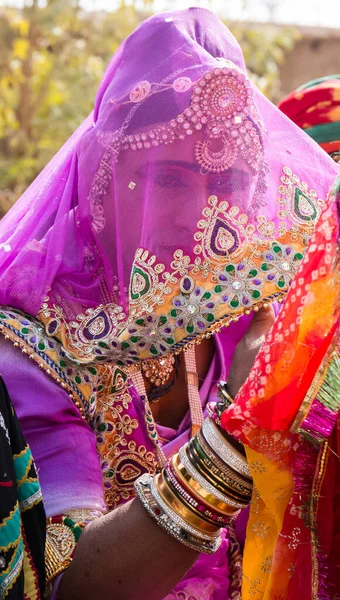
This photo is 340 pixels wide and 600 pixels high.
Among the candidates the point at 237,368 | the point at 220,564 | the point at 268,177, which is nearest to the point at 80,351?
the point at 237,368

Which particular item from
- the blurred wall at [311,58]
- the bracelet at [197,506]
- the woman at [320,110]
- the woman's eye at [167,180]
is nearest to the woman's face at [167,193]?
the woman's eye at [167,180]

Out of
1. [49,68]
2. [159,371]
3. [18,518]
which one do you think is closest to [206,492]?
[18,518]

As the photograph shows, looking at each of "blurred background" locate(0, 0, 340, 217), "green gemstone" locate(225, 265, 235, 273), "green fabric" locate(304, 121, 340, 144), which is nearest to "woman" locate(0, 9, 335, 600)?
"green gemstone" locate(225, 265, 235, 273)

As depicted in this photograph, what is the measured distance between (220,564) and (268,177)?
2.75ft

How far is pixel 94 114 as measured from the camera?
1.75 meters

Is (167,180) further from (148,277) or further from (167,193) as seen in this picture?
(148,277)

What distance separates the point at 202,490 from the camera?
1431mm

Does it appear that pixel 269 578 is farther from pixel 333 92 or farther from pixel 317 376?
pixel 333 92

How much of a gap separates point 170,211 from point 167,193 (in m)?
0.04

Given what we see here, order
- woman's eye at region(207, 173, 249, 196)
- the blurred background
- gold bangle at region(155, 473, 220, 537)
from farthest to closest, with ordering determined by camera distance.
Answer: the blurred background → woman's eye at region(207, 173, 249, 196) → gold bangle at region(155, 473, 220, 537)

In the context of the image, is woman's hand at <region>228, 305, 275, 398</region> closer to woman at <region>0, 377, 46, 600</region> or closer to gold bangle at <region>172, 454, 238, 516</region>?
gold bangle at <region>172, 454, 238, 516</region>

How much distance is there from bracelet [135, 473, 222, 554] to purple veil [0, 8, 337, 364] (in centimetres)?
27

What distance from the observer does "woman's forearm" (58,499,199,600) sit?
58.2 inches

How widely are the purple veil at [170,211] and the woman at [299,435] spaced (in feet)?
1.01
